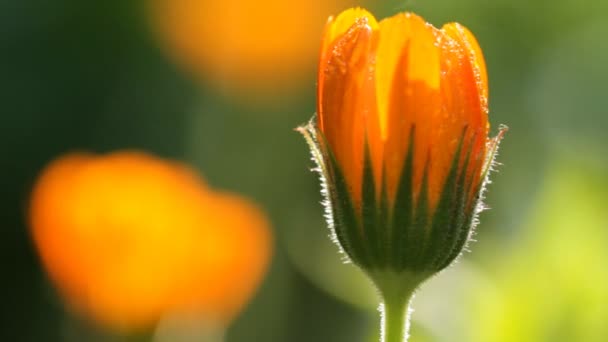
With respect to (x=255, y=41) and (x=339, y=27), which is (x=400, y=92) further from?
(x=255, y=41)

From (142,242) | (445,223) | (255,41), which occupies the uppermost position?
(255,41)

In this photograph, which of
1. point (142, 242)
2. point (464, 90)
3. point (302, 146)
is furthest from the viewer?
point (302, 146)

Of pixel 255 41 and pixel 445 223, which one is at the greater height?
pixel 255 41

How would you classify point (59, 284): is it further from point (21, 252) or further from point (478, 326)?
point (21, 252)

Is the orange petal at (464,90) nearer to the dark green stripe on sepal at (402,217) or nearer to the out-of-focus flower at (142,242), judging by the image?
the dark green stripe on sepal at (402,217)

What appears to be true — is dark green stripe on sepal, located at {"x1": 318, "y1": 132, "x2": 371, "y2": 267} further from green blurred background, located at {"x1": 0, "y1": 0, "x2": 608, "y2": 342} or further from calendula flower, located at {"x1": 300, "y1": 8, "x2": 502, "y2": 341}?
green blurred background, located at {"x1": 0, "y1": 0, "x2": 608, "y2": 342}

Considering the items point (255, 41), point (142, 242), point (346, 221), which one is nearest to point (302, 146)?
point (255, 41)

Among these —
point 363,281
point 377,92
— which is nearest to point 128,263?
point 363,281

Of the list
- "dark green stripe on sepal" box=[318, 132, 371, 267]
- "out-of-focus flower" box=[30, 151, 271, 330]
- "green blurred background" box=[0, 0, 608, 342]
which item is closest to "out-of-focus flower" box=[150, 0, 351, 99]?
"green blurred background" box=[0, 0, 608, 342]
